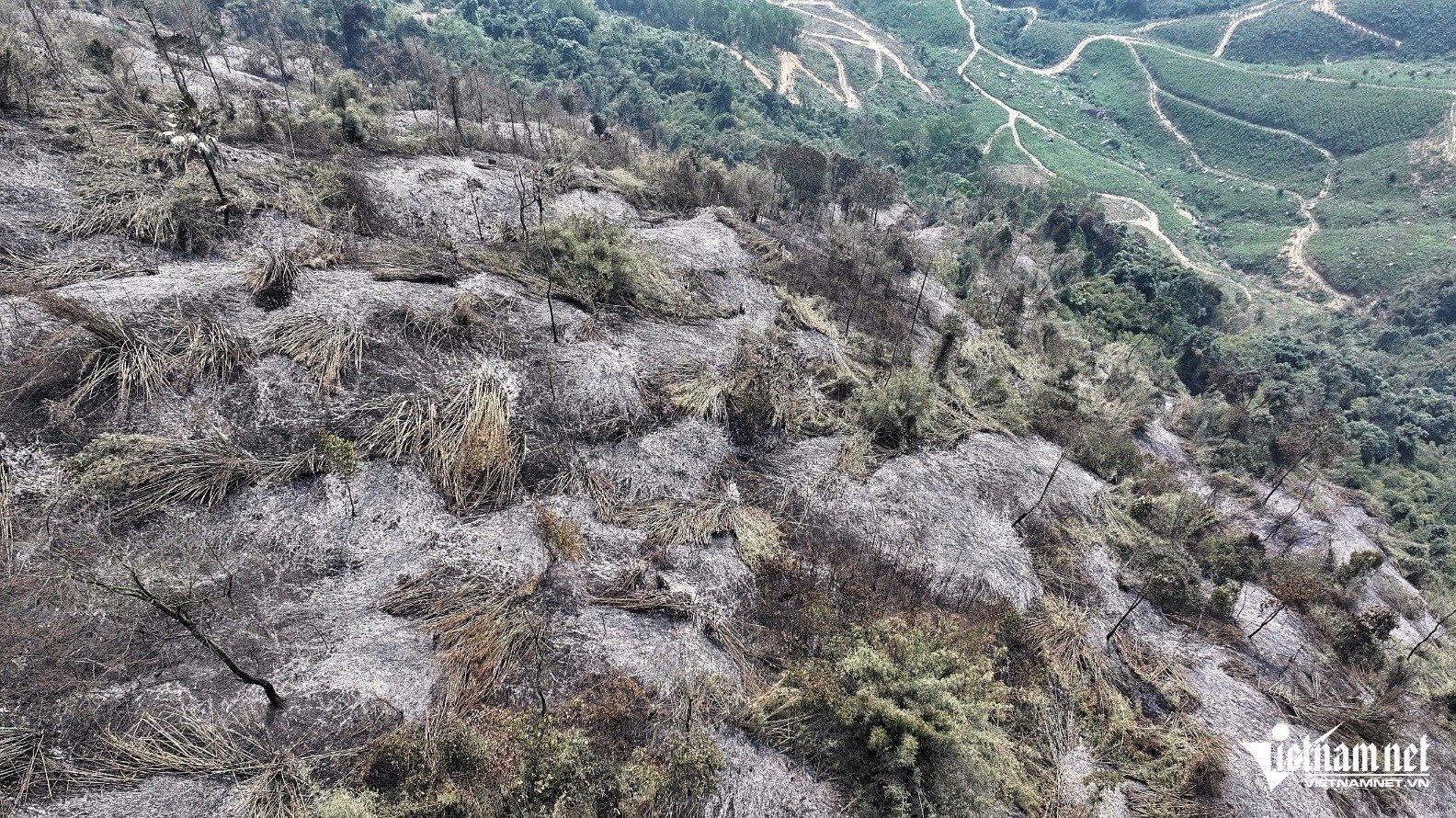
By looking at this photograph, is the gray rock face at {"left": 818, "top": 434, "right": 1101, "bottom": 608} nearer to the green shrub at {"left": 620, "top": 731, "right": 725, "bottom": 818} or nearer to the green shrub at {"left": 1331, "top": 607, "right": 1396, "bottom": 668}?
the green shrub at {"left": 620, "top": 731, "right": 725, "bottom": 818}

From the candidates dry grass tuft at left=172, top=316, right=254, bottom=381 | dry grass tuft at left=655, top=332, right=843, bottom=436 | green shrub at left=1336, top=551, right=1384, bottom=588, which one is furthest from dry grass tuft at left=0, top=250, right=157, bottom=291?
green shrub at left=1336, top=551, right=1384, bottom=588

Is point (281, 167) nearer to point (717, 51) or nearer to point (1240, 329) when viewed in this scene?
point (1240, 329)

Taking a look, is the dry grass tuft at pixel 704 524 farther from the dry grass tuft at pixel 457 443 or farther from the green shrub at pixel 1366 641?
the green shrub at pixel 1366 641

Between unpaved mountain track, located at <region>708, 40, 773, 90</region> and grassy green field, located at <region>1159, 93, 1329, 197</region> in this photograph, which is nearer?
grassy green field, located at <region>1159, 93, 1329, 197</region>

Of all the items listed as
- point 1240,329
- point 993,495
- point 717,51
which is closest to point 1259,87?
point 1240,329

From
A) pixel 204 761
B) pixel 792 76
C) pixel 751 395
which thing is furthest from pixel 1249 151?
pixel 204 761

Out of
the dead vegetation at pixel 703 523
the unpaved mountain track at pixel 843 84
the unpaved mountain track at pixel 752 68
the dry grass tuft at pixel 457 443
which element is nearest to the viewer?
the dry grass tuft at pixel 457 443

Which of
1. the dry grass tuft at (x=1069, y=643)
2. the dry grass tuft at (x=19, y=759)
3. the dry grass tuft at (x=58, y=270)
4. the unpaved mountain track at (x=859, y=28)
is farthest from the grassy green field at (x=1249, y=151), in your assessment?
the dry grass tuft at (x=19, y=759)
